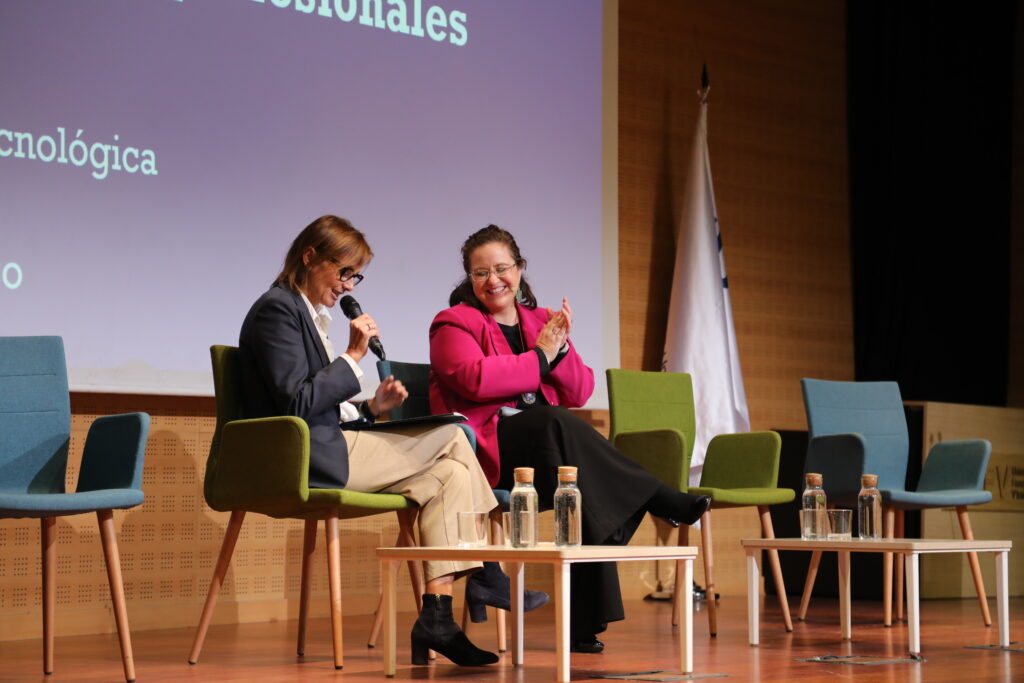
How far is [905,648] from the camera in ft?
12.1

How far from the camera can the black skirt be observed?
10.9 feet

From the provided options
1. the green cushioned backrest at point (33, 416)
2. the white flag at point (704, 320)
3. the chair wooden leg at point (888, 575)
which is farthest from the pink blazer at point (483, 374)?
the white flag at point (704, 320)

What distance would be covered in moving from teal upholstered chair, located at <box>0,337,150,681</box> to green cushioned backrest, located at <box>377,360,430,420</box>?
1.02m

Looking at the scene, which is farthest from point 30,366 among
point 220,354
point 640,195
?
point 640,195

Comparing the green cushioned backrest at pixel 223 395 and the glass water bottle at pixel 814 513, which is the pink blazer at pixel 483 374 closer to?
the green cushioned backrest at pixel 223 395

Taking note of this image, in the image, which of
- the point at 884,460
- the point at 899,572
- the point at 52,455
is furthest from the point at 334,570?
the point at 884,460

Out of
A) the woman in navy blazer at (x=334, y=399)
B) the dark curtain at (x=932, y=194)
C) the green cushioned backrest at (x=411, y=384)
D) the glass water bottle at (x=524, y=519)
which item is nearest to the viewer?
the glass water bottle at (x=524, y=519)

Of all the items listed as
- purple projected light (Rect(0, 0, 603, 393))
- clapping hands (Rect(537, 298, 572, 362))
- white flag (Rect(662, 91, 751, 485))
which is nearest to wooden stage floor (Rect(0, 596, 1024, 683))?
clapping hands (Rect(537, 298, 572, 362))

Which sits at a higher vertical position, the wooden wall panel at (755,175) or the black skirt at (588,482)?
the wooden wall panel at (755,175)

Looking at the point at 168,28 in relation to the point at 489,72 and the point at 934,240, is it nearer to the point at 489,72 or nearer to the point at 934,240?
the point at 489,72

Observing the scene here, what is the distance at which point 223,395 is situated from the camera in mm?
3490

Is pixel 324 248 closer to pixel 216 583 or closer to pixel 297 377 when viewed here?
pixel 297 377

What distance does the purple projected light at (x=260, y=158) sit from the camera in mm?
4238

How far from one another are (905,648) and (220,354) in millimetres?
2046
